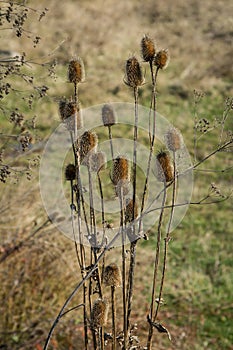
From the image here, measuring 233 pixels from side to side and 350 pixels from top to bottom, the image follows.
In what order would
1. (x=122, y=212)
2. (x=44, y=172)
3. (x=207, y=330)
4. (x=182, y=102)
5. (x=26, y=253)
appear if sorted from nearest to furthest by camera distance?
(x=122, y=212) < (x=26, y=253) < (x=207, y=330) < (x=44, y=172) < (x=182, y=102)

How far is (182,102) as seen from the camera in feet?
30.3

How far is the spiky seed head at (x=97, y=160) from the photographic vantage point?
213 centimetres

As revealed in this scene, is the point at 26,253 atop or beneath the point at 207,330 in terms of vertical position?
atop

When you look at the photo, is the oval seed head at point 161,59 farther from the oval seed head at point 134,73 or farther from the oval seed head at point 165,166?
the oval seed head at point 165,166

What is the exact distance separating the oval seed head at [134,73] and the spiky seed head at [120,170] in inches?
10.8

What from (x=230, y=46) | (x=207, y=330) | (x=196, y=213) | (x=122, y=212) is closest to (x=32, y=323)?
(x=207, y=330)

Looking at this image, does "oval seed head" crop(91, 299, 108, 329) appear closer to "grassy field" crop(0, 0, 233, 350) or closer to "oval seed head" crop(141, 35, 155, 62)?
"grassy field" crop(0, 0, 233, 350)

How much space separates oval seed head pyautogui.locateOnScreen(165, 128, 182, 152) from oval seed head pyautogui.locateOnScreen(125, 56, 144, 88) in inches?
8.7

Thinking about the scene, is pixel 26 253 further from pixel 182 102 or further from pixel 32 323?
pixel 182 102

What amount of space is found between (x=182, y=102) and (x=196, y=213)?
11.3 ft

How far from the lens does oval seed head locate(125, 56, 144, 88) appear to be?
2.04m

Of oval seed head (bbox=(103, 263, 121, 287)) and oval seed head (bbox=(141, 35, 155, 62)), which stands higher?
oval seed head (bbox=(141, 35, 155, 62))

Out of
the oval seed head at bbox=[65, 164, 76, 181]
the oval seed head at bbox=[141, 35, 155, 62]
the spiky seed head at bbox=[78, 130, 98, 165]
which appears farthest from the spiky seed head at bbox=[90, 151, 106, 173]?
the oval seed head at bbox=[141, 35, 155, 62]

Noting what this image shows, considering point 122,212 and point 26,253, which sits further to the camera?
point 26,253
